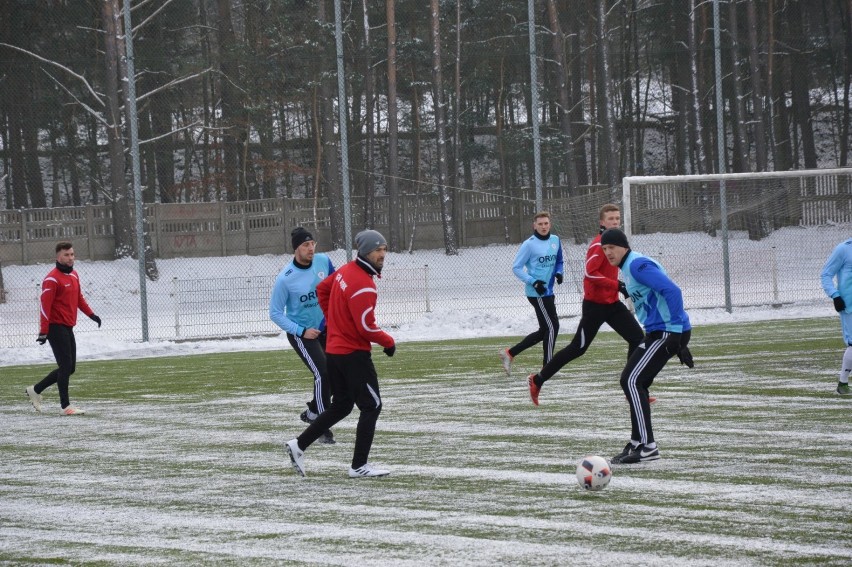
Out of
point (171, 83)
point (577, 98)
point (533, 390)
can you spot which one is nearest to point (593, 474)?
point (533, 390)

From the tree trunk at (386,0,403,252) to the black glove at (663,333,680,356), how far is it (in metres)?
22.8

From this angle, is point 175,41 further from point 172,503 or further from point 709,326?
point 172,503

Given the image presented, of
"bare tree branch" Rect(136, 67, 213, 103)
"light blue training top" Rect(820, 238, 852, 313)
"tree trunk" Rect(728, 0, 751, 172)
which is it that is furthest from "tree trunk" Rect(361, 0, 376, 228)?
"light blue training top" Rect(820, 238, 852, 313)

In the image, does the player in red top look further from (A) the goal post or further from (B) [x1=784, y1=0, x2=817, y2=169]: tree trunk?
(B) [x1=784, y1=0, x2=817, y2=169]: tree trunk

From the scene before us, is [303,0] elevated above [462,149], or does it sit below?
above

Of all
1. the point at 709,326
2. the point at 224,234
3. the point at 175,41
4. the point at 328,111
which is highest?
the point at 175,41

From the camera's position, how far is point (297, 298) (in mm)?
11453

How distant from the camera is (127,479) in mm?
9336

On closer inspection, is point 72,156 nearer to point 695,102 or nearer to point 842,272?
point 695,102

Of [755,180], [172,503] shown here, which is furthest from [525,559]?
[755,180]

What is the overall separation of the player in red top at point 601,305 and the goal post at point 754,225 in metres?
13.5

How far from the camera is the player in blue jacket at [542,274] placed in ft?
51.6

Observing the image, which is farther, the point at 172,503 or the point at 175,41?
the point at 175,41

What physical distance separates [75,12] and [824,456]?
27.1 m
